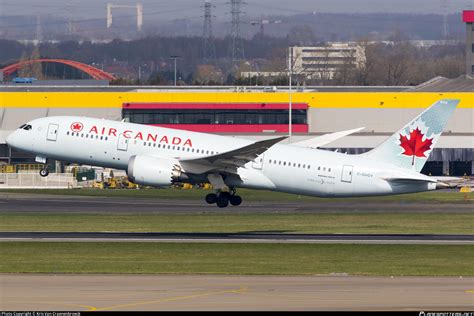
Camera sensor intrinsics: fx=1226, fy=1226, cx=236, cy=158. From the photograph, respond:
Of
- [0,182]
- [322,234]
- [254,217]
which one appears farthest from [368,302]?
[0,182]

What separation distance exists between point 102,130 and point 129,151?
1.92 m

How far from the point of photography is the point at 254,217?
72.2 metres

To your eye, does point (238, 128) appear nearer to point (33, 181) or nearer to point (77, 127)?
point (33, 181)

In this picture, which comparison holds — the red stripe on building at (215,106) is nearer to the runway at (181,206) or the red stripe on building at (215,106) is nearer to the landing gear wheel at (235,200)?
the runway at (181,206)

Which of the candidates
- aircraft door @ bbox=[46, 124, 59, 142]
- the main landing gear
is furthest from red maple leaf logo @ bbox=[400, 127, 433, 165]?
aircraft door @ bbox=[46, 124, 59, 142]

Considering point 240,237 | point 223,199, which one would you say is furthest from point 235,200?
point 240,237

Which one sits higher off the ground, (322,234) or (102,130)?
(102,130)

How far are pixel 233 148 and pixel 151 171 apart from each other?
19.9ft

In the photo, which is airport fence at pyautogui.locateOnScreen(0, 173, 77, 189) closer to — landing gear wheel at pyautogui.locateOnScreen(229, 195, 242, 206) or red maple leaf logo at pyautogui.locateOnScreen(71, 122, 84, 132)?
red maple leaf logo at pyautogui.locateOnScreen(71, 122, 84, 132)

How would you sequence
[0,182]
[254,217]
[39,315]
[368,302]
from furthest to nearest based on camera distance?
[0,182]
[254,217]
[368,302]
[39,315]

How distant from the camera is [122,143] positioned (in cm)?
6681

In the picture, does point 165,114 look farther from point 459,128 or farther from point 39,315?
point 39,315

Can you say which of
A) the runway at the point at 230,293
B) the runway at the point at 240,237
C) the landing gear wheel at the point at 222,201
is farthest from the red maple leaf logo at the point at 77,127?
the runway at the point at 230,293

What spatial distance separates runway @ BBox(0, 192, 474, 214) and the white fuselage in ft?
26.5
